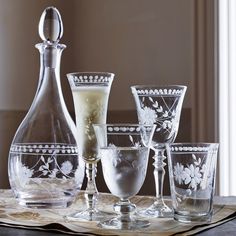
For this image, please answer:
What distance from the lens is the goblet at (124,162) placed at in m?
0.90

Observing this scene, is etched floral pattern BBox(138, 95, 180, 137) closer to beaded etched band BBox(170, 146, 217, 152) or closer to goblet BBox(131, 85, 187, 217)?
goblet BBox(131, 85, 187, 217)

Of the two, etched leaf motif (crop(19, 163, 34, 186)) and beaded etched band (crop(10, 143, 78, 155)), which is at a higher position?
beaded etched band (crop(10, 143, 78, 155))

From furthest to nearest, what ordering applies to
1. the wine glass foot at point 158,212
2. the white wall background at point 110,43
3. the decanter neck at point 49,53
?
the white wall background at point 110,43 → the decanter neck at point 49,53 → the wine glass foot at point 158,212

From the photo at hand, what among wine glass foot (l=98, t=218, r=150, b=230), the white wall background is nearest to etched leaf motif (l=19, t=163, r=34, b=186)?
wine glass foot (l=98, t=218, r=150, b=230)

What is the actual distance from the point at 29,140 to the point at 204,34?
48.8 inches

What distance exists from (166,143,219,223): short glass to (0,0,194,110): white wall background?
1.31 meters

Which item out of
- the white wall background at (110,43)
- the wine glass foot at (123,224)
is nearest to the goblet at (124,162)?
the wine glass foot at (123,224)

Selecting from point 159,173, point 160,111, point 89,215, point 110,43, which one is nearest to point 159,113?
point 160,111

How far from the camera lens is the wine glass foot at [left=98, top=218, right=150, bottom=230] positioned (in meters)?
0.88

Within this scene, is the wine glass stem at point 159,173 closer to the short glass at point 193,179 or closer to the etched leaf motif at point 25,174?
the short glass at point 193,179

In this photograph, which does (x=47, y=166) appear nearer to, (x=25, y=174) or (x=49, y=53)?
(x=25, y=174)

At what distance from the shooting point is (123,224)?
0.90m

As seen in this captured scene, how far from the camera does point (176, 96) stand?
3.49 ft

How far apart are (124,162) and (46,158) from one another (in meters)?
0.24
